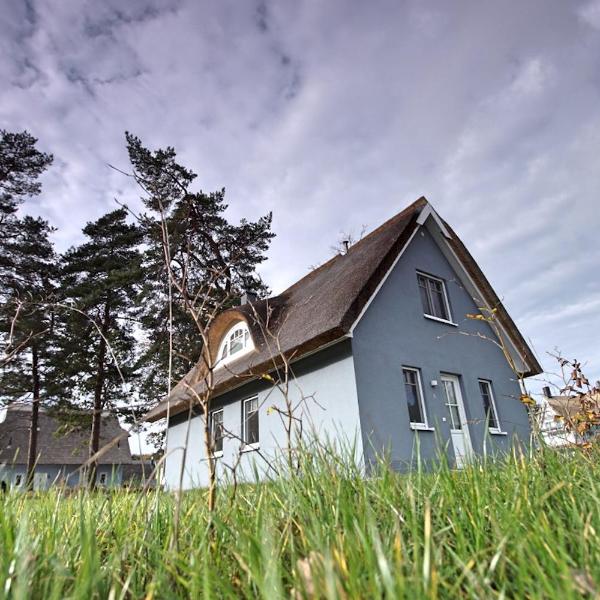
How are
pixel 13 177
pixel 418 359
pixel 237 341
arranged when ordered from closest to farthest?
pixel 418 359, pixel 237 341, pixel 13 177

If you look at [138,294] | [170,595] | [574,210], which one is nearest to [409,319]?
[574,210]

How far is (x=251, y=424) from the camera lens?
11234mm

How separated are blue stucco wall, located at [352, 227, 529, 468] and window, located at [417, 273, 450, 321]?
0.68ft

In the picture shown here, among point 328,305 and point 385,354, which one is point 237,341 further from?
point 385,354

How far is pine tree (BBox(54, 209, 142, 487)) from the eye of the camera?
18.5m

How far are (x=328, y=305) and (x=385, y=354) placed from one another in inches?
66.2

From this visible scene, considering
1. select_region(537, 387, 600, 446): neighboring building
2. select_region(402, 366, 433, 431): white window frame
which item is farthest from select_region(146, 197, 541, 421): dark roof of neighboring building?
select_region(537, 387, 600, 446): neighboring building

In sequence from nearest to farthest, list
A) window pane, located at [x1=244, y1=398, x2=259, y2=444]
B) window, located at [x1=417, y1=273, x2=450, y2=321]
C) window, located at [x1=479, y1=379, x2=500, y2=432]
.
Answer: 1. window, located at [x1=479, y1=379, x2=500, y2=432]
2. window pane, located at [x1=244, y1=398, x2=259, y2=444]
3. window, located at [x1=417, y1=273, x2=450, y2=321]

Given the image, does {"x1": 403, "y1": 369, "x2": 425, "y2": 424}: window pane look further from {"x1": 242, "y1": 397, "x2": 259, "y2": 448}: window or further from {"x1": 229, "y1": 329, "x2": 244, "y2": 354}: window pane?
{"x1": 229, "y1": 329, "x2": 244, "y2": 354}: window pane

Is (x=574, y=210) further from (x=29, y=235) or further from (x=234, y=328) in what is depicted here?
(x=29, y=235)

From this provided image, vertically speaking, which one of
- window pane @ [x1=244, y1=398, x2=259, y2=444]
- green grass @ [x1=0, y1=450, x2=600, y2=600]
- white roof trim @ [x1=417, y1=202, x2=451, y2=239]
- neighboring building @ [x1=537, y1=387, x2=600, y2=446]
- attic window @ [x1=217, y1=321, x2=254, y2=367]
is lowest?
green grass @ [x1=0, y1=450, x2=600, y2=600]

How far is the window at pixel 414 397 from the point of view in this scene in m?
9.12

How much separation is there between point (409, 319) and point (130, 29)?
26.3ft

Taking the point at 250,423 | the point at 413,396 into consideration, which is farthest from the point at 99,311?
the point at 413,396
